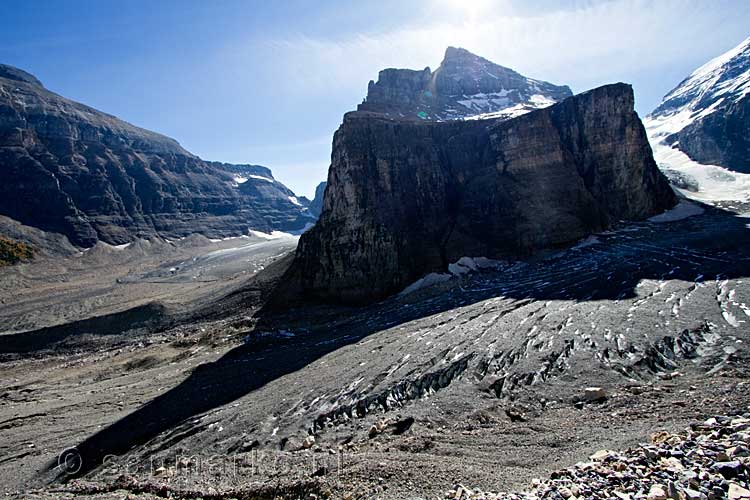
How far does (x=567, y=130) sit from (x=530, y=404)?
2042 inches

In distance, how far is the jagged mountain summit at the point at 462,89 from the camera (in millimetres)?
112812

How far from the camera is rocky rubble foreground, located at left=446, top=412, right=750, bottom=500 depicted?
5738 mm

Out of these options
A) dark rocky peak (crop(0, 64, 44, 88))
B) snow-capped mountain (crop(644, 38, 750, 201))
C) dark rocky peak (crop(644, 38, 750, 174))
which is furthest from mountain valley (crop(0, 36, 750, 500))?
dark rocky peak (crop(0, 64, 44, 88))

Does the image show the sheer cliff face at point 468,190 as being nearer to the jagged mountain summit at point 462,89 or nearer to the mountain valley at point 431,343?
the mountain valley at point 431,343

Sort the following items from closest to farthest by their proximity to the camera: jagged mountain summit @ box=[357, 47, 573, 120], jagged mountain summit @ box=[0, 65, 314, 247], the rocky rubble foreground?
the rocky rubble foreground, jagged mountain summit @ box=[357, 47, 573, 120], jagged mountain summit @ box=[0, 65, 314, 247]

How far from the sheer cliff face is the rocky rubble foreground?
3665cm

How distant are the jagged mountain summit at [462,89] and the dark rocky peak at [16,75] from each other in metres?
132

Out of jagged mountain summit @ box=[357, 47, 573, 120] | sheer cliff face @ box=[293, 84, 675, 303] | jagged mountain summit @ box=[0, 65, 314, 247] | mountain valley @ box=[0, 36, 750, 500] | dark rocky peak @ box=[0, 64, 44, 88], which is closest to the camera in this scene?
mountain valley @ box=[0, 36, 750, 500]

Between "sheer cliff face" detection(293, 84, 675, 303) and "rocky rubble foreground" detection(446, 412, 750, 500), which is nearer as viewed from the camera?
"rocky rubble foreground" detection(446, 412, 750, 500)

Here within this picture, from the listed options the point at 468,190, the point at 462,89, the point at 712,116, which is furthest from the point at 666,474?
the point at 712,116

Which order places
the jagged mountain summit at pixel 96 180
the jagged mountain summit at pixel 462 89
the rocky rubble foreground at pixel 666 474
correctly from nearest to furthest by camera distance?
the rocky rubble foreground at pixel 666 474 < the jagged mountain summit at pixel 462 89 < the jagged mountain summit at pixel 96 180

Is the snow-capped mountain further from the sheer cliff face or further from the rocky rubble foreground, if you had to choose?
the rocky rubble foreground

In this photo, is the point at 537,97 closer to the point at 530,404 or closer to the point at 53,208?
the point at 530,404

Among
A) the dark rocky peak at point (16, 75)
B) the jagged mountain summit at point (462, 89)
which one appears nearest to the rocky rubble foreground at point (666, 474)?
the jagged mountain summit at point (462, 89)
